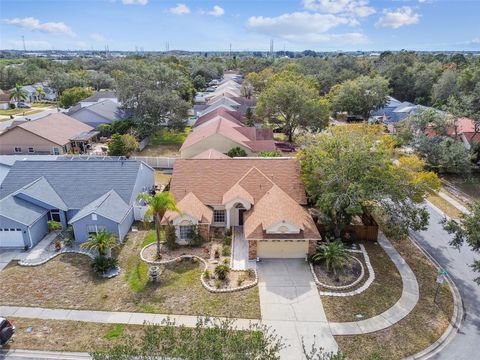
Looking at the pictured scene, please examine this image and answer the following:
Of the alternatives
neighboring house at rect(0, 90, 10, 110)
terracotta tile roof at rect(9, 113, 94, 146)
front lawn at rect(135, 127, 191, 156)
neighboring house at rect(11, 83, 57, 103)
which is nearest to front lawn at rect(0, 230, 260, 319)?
front lawn at rect(135, 127, 191, 156)

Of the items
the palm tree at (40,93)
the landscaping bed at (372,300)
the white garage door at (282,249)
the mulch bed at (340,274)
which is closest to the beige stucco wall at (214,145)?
the white garage door at (282,249)

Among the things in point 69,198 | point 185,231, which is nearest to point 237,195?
point 185,231

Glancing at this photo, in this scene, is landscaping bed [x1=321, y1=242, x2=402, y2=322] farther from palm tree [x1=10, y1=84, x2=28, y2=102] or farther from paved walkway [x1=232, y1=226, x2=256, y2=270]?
palm tree [x1=10, y1=84, x2=28, y2=102]

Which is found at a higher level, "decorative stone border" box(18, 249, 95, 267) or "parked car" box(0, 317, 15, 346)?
"parked car" box(0, 317, 15, 346)

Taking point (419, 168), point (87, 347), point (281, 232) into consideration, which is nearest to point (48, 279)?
point (87, 347)

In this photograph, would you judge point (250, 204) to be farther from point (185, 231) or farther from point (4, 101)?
→ point (4, 101)

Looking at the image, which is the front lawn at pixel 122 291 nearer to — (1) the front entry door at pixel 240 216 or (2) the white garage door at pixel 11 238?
(2) the white garage door at pixel 11 238

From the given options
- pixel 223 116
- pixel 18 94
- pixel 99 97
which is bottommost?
pixel 18 94

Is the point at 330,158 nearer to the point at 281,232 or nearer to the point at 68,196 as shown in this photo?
the point at 281,232
